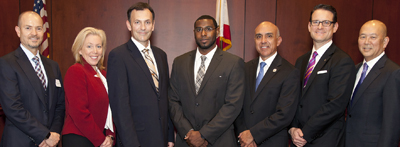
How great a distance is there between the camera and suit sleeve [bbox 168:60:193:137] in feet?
8.38

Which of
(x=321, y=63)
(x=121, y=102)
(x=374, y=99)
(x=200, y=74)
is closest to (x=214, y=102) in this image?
(x=200, y=74)

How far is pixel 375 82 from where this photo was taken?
2.55 metres

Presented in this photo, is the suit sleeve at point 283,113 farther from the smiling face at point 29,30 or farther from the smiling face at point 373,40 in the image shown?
the smiling face at point 29,30

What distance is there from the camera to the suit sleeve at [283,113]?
2574 mm

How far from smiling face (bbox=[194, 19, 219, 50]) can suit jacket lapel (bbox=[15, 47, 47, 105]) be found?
59.0 inches

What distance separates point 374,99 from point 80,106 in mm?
2599

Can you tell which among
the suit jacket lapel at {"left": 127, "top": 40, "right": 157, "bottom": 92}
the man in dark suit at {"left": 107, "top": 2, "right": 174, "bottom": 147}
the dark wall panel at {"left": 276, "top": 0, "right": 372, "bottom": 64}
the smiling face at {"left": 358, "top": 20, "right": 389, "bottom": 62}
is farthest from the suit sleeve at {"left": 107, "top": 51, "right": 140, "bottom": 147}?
the dark wall panel at {"left": 276, "top": 0, "right": 372, "bottom": 64}

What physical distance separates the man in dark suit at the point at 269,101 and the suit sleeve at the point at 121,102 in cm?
104

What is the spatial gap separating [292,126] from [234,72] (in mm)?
855

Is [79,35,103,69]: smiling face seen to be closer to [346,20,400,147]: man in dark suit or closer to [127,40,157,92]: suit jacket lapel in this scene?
[127,40,157,92]: suit jacket lapel

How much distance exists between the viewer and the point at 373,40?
270cm

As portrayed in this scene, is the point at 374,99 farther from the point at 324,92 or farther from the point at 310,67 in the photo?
the point at 310,67

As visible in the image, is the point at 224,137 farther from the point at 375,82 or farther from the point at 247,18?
the point at 247,18

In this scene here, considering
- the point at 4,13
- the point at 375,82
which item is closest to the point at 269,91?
the point at 375,82
